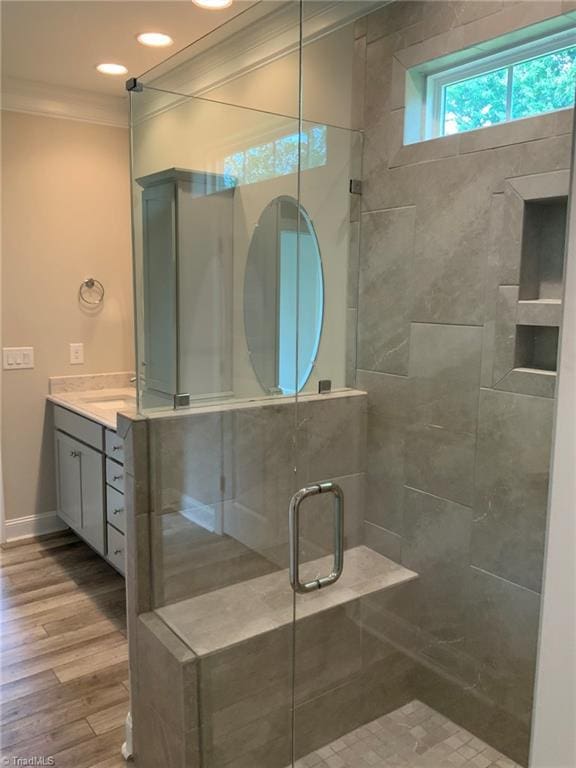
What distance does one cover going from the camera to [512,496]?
6.32 ft

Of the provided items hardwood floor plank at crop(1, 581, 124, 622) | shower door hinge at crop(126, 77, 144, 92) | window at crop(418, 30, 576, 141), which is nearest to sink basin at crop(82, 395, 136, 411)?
hardwood floor plank at crop(1, 581, 124, 622)

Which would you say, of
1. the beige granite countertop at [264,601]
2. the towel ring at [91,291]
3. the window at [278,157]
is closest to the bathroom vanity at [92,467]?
the towel ring at [91,291]

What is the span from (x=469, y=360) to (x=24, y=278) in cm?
272

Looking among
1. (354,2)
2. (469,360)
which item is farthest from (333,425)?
(354,2)

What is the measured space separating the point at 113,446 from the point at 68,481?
2.62ft

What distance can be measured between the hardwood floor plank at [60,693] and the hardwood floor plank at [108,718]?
126 millimetres

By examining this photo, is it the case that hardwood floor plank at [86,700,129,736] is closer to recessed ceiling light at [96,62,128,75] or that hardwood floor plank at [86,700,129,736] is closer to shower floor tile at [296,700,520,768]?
shower floor tile at [296,700,520,768]

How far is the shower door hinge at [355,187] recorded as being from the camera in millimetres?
2385

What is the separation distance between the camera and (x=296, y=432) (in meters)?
2.32

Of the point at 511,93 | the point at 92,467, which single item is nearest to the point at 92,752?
the point at 92,467

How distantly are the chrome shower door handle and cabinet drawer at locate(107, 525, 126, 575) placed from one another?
1212mm

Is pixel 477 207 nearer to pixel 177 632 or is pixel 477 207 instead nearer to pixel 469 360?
pixel 469 360

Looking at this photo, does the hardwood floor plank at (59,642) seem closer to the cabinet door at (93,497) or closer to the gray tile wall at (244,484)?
the cabinet door at (93,497)

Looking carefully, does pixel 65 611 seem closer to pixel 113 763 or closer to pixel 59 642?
pixel 59 642
